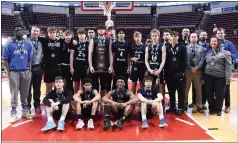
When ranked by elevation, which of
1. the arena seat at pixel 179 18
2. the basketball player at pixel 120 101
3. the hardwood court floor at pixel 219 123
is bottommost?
the hardwood court floor at pixel 219 123

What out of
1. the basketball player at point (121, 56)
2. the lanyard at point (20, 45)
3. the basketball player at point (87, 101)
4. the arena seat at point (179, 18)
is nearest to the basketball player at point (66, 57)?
the basketball player at point (87, 101)

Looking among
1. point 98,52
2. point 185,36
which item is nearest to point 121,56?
point 98,52

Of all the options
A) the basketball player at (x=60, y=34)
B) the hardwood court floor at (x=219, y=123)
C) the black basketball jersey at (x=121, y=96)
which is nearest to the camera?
the hardwood court floor at (x=219, y=123)

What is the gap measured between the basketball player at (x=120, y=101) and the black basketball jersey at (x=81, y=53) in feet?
2.94

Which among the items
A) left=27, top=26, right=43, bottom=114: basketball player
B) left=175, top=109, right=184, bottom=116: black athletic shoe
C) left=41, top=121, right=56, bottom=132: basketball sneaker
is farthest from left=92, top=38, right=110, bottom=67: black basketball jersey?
left=175, top=109, right=184, bottom=116: black athletic shoe

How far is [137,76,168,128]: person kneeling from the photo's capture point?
4688mm

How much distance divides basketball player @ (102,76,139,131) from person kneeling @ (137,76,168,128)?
174 millimetres

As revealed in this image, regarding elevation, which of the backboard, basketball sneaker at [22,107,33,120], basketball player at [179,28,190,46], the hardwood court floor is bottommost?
the hardwood court floor

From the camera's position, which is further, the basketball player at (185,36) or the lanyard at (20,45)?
the basketball player at (185,36)

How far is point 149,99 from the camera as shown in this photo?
16.3 feet

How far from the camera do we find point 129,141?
386 centimetres

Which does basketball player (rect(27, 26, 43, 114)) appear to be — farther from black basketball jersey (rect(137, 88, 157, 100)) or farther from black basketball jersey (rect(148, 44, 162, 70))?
black basketball jersey (rect(148, 44, 162, 70))

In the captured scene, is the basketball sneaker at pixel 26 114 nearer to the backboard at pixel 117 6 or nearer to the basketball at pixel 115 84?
the basketball at pixel 115 84

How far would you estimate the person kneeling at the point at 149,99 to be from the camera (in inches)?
185
